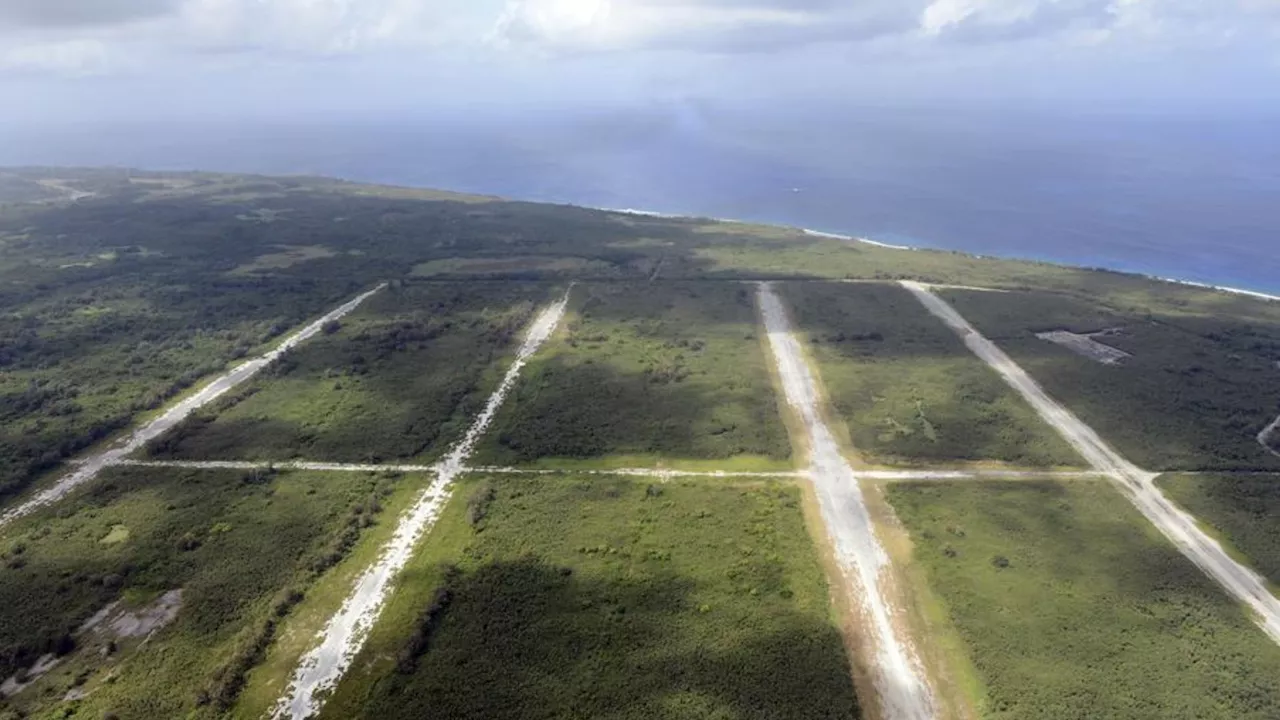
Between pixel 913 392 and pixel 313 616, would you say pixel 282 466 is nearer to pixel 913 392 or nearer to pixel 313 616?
pixel 313 616

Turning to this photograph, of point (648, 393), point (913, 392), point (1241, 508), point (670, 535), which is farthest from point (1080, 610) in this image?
point (648, 393)

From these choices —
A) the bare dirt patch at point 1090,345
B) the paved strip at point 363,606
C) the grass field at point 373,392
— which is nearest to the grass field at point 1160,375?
the bare dirt patch at point 1090,345

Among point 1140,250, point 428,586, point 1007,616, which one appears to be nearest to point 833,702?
point 1007,616

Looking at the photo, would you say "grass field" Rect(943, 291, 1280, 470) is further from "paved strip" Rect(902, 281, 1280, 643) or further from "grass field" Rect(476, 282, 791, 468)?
"grass field" Rect(476, 282, 791, 468)

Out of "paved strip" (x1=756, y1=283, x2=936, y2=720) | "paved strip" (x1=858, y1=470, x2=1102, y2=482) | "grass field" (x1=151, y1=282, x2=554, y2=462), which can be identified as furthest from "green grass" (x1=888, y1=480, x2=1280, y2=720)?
"grass field" (x1=151, y1=282, x2=554, y2=462)

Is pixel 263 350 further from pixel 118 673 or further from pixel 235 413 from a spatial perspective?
pixel 118 673
